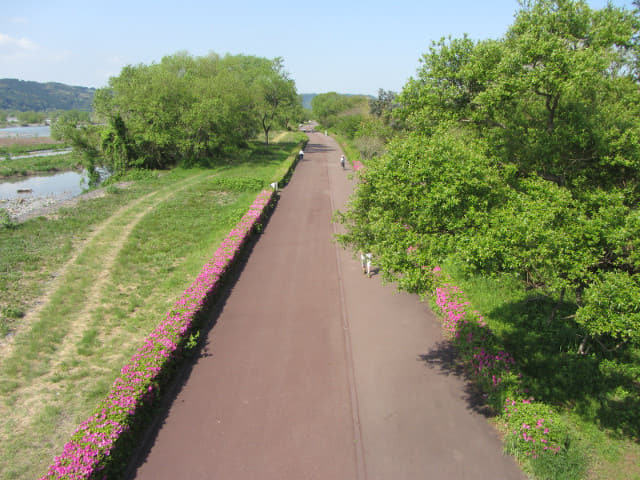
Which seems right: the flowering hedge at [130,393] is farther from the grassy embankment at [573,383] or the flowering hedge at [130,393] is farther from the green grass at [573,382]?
the grassy embankment at [573,383]

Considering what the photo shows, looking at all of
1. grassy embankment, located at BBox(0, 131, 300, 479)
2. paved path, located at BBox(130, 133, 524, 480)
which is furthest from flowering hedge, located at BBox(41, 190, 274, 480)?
grassy embankment, located at BBox(0, 131, 300, 479)

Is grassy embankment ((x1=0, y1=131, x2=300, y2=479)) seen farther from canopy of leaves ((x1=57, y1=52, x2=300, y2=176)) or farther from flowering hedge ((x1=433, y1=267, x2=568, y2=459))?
canopy of leaves ((x1=57, y1=52, x2=300, y2=176))

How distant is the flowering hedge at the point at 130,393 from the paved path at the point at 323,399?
790mm

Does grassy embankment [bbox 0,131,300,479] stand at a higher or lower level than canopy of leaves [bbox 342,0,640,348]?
lower

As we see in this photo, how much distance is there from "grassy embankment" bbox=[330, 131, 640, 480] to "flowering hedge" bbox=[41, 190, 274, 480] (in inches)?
289

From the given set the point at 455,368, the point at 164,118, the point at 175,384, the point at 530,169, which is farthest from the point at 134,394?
the point at 164,118

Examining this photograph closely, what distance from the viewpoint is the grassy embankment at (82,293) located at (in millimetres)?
8234

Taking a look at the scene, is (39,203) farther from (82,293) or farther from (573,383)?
(573,383)

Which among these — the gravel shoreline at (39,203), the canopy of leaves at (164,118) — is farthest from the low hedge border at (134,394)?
the canopy of leaves at (164,118)

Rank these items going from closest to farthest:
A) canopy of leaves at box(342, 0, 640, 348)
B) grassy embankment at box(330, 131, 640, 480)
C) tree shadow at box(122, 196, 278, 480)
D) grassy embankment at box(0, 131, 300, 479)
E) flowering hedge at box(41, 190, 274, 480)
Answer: canopy of leaves at box(342, 0, 640, 348), flowering hedge at box(41, 190, 274, 480), grassy embankment at box(330, 131, 640, 480), tree shadow at box(122, 196, 278, 480), grassy embankment at box(0, 131, 300, 479)

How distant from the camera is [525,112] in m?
9.82

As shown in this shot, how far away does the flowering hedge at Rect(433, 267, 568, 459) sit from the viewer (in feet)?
23.4

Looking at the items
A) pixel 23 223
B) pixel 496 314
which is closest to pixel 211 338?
pixel 496 314

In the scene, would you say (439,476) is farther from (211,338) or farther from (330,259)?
(330,259)
